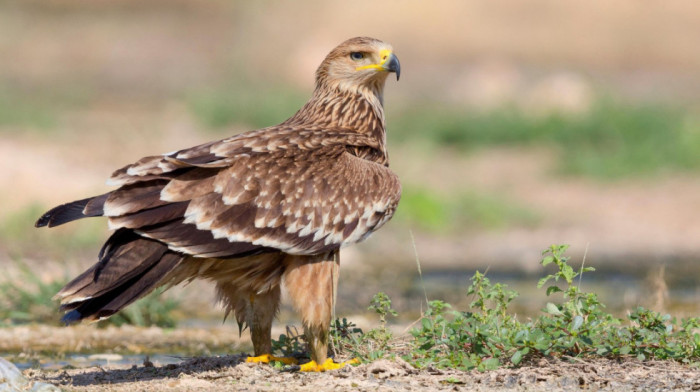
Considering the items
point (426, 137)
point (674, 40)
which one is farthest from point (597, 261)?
point (674, 40)

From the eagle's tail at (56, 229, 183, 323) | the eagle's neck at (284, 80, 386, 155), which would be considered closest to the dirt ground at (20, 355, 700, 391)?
the eagle's tail at (56, 229, 183, 323)

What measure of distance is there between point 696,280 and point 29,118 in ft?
34.2

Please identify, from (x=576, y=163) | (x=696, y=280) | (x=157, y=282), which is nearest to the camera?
(x=157, y=282)

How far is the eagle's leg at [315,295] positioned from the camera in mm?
5652

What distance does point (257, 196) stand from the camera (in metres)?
5.60

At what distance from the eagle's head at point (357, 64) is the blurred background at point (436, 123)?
1.71 meters

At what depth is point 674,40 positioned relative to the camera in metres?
27.0

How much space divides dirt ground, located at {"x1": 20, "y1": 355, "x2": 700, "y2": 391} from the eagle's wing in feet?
2.12

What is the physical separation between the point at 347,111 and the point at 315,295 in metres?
1.47

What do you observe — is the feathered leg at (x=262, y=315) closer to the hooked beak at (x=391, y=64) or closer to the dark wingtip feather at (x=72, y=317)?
the dark wingtip feather at (x=72, y=317)

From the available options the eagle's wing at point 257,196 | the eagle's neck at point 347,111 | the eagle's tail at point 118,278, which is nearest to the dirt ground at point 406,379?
the eagle's tail at point 118,278

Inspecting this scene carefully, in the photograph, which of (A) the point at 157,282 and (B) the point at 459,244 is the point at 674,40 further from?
(A) the point at 157,282

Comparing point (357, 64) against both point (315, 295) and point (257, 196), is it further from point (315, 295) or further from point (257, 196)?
point (315, 295)

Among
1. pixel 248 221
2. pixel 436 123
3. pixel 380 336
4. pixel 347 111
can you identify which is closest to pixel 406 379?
pixel 380 336
